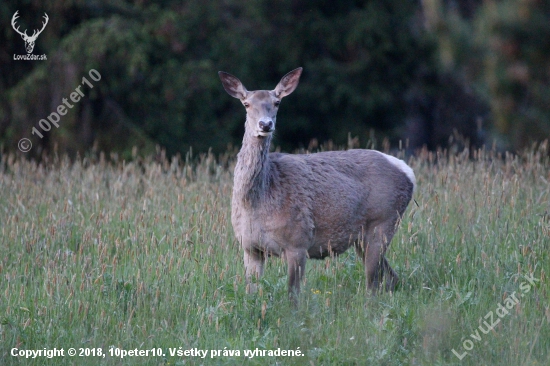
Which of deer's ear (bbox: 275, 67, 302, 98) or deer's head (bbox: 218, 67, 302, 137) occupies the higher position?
deer's ear (bbox: 275, 67, 302, 98)

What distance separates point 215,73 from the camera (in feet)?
54.7

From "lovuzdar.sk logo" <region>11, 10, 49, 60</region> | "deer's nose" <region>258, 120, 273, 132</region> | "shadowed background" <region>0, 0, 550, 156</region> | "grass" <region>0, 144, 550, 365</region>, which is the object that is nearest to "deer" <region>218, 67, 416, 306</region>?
"deer's nose" <region>258, 120, 273, 132</region>

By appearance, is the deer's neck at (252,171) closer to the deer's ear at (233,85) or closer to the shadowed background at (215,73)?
the deer's ear at (233,85)

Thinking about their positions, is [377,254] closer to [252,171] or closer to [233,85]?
[252,171]

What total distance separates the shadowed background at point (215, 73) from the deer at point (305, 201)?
327 centimetres

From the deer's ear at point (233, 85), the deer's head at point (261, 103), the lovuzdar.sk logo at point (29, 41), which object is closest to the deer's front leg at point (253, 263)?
the deer's head at point (261, 103)

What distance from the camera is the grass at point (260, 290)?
5.28 m

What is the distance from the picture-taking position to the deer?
622 centimetres

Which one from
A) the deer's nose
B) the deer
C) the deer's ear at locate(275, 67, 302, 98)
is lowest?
the deer

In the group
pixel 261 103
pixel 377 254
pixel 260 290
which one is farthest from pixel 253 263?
pixel 261 103

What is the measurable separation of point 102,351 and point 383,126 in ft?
44.2

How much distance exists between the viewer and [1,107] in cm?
1394

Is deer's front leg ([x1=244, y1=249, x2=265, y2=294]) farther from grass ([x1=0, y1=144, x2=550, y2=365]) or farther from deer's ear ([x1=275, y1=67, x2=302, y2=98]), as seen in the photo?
deer's ear ([x1=275, y1=67, x2=302, y2=98])

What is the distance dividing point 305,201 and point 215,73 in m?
10.6
